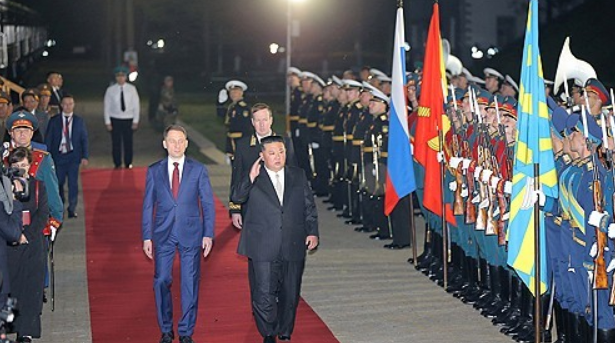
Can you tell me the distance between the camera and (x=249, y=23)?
56.4m

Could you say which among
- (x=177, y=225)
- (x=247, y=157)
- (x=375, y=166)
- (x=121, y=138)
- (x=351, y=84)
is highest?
(x=351, y=84)

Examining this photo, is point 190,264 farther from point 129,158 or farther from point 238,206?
point 129,158

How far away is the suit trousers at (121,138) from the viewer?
24.1 meters

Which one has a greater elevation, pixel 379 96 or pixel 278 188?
pixel 379 96

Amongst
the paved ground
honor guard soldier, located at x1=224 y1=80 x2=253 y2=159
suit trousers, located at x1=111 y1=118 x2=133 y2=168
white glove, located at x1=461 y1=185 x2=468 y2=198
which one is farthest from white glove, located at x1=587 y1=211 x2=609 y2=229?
suit trousers, located at x1=111 y1=118 x2=133 y2=168

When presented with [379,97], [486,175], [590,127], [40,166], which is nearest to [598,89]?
[486,175]

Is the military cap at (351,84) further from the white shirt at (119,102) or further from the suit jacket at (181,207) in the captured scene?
the suit jacket at (181,207)

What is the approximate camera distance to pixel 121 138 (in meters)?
25.0

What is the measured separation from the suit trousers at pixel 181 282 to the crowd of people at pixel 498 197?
962 mm

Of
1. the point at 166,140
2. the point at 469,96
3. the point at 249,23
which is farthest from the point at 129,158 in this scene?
the point at 249,23

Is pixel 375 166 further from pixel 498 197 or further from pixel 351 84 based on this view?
pixel 498 197

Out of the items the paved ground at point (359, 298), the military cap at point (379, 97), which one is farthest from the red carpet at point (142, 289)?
the military cap at point (379, 97)

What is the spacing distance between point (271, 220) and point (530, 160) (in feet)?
6.59

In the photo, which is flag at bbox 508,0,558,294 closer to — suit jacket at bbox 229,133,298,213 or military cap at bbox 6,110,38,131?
suit jacket at bbox 229,133,298,213
